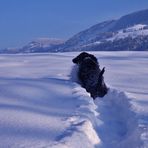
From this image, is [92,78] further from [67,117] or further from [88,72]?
[67,117]

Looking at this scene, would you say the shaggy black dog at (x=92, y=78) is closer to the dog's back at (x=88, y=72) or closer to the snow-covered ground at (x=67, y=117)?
the dog's back at (x=88, y=72)

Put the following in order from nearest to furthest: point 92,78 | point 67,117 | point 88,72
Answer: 1. point 67,117
2. point 92,78
3. point 88,72

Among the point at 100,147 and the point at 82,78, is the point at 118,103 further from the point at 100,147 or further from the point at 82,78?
the point at 100,147

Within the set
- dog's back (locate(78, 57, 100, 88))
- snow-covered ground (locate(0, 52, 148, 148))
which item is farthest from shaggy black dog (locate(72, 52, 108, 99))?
snow-covered ground (locate(0, 52, 148, 148))

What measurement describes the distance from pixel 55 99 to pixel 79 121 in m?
1.49

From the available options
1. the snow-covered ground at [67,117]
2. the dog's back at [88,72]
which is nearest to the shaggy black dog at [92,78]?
the dog's back at [88,72]

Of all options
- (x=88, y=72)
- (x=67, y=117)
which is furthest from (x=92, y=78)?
(x=67, y=117)

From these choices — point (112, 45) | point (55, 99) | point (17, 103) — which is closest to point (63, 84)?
point (55, 99)

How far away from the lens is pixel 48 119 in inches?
230

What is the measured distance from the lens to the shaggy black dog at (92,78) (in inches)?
396

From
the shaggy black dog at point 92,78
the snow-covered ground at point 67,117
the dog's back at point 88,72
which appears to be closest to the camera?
the snow-covered ground at point 67,117

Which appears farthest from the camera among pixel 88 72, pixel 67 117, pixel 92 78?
pixel 88 72

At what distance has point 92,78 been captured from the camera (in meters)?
10.5

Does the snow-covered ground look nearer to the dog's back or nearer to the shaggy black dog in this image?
the shaggy black dog
